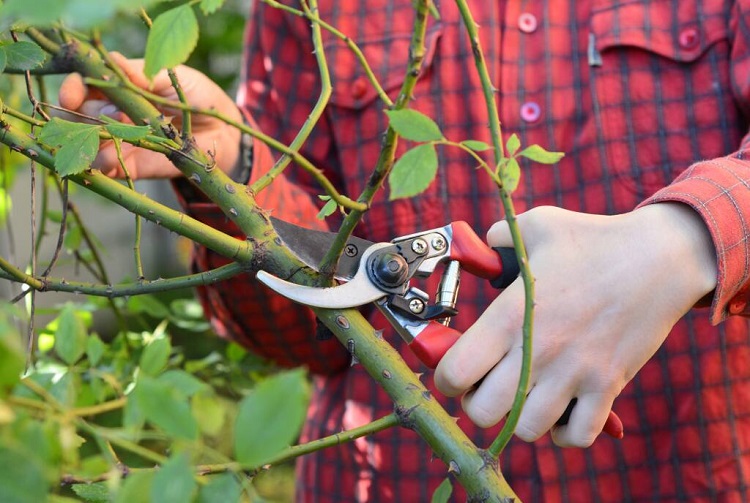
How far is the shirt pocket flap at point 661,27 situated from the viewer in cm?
103

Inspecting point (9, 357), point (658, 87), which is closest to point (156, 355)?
point (9, 357)

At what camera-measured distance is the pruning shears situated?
0.69 m

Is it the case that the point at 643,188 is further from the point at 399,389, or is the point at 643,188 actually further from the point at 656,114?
the point at 399,389

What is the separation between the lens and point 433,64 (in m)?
1.14

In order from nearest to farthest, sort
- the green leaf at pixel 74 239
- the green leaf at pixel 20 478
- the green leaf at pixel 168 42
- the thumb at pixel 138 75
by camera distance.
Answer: the green leaf at pixel 20 478 → the green leaf at pixel 168 42 → the thumb at pixel 138 75 → the green leaf at pixel 74 239

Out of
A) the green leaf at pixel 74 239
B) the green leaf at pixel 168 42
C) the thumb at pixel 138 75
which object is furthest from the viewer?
the green leaf at pixel 74 239

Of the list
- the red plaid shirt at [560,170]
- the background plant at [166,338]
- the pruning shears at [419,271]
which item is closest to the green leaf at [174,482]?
the background plant at [166,338]

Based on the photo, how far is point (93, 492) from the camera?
0.45 metres

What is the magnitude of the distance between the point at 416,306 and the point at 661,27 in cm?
58

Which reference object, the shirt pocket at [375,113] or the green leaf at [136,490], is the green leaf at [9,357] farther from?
the shirt pocket at [375,113]

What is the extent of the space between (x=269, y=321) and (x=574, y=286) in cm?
61

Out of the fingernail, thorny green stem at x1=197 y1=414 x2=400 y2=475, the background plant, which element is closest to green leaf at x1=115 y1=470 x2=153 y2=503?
the background plant

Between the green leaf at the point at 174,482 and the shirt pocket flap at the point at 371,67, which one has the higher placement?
the shirt pocket flap at the point at 371,67

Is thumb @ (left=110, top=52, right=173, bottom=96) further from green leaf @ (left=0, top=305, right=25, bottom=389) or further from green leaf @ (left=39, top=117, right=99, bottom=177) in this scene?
green leaf @ (left=0, top=305, right=25, bottom=389)
